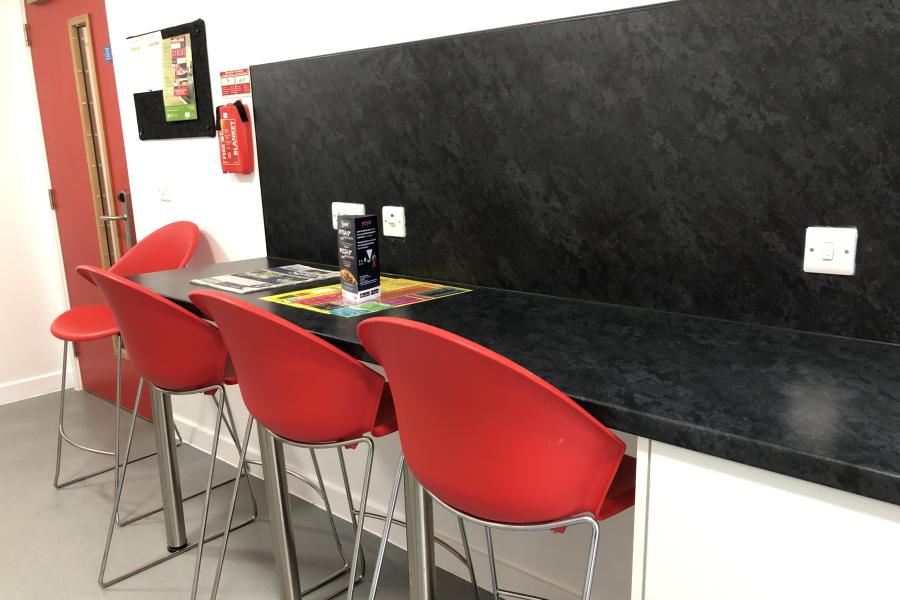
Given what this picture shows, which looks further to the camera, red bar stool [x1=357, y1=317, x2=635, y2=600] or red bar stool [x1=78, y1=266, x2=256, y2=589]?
red bar stool [x1=78, y1=266, x2=256, y2=589]

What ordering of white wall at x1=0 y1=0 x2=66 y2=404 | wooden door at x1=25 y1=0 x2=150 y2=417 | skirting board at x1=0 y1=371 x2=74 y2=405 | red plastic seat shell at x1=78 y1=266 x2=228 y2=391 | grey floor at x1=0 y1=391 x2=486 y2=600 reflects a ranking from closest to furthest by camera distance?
red plastic seat shell at x1=78 y1=266 x2=228 y2=391, grey floor at x1=0 y1=391 x2=486 y2=600, wooden door at x1=25 y1=0 x2=150 y2=417, white wall at x1=0 y1=0 x2=66 y2=404, skirting board at x1=0 y1=371 x2=74 y2=405

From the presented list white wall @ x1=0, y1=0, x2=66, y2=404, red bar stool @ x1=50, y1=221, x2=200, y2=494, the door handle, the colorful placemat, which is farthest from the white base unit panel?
white wall @ x1=0, y1=0, x2=66, y2=404

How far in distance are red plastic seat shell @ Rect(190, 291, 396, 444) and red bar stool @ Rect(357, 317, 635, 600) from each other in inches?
10.1

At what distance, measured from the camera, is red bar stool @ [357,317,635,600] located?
1.03 metres

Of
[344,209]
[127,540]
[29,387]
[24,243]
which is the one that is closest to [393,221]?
[344,209]

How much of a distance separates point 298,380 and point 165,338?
24.4 inches

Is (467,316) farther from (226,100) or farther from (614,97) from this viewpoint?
(226,100)

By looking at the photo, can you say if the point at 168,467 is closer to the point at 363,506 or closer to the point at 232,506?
the point at 232,506

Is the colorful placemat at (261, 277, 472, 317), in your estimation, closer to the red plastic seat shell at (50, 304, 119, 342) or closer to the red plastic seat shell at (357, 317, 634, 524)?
the red plastic seat shell at (357, 317, 634, 524)

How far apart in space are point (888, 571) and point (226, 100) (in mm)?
2580

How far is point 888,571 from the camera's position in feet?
2.76

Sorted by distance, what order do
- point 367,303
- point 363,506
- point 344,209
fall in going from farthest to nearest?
point 344,209, point 367,303, point 363,506

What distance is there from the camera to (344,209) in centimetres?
229

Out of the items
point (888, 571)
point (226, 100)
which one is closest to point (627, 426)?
point (888, 571)
